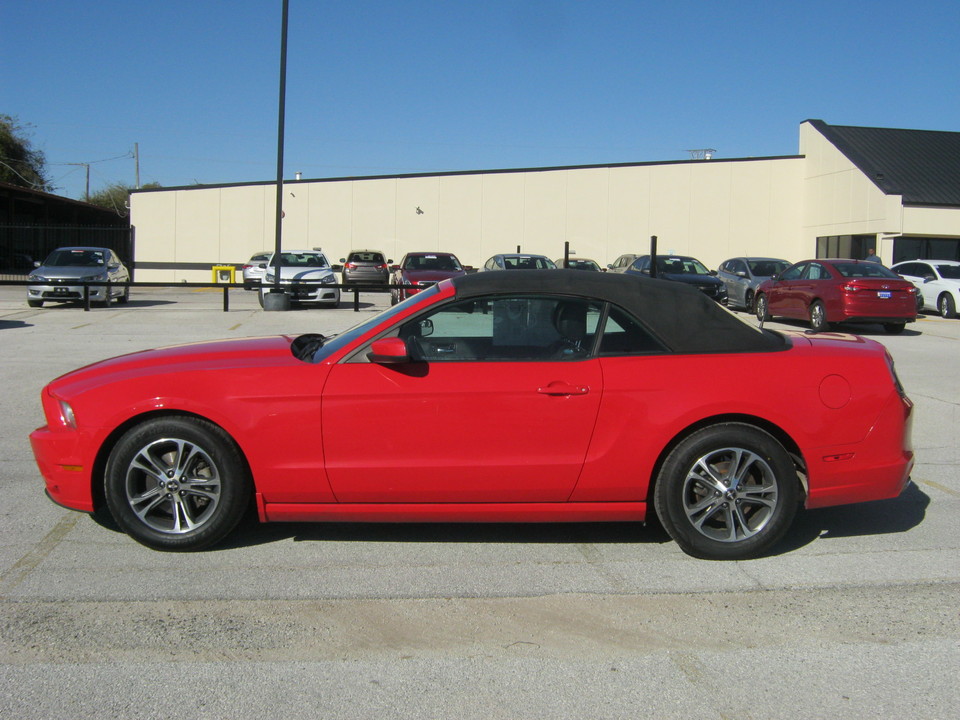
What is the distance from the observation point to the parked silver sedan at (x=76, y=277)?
22328 millimetres

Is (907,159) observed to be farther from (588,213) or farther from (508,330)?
(508,330)

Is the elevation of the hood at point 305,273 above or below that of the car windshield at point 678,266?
below

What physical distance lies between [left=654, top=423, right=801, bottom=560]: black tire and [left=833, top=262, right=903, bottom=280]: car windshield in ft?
49.5

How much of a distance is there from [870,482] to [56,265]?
22895 mm

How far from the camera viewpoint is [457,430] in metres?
4.65

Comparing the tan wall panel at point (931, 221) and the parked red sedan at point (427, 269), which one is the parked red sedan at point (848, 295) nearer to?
the parked red sedan at point (427, 269)

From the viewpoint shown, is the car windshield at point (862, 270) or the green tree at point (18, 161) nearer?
the car windshield at point (862, 270)

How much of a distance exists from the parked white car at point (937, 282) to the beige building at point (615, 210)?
8.19 meters

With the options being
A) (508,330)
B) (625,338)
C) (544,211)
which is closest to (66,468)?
(508,330)

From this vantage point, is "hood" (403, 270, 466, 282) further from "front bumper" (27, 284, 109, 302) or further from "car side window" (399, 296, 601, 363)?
"car side window" (399, 296, 601, 363)

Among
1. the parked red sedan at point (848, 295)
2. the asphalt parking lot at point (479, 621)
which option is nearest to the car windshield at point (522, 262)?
the parked red sedan at point (848, 295)

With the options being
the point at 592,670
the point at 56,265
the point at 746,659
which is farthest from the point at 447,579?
the point at 56,265

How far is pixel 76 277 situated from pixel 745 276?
17423 millimetres

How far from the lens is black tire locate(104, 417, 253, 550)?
4680 mm
